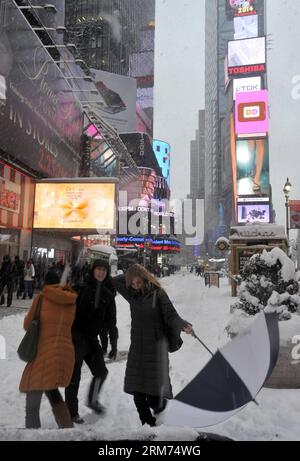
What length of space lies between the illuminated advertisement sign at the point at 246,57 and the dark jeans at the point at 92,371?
104487mm

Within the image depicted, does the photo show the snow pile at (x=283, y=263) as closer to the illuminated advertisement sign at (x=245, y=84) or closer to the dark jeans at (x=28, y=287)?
the dark jeans at (x=28, y=287)

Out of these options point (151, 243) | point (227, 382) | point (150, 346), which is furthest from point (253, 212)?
point (150, 346)

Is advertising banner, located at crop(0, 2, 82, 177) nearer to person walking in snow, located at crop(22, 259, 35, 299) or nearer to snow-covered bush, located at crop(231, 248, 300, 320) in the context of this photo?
person walking in snow, located at crop(22, 259, 35, 299)

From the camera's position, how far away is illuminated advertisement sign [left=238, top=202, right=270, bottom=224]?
60000 mm

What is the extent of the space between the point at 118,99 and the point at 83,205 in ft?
220

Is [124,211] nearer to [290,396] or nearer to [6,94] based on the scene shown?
[6,94]

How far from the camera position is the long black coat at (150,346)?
3934 millimetres

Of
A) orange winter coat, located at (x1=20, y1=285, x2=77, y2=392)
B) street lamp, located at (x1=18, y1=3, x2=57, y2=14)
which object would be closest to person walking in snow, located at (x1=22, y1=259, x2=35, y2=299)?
orange winter coat, located at (x1=20, y1=285, x2=77, y2=392)

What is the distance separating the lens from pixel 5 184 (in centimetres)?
2077

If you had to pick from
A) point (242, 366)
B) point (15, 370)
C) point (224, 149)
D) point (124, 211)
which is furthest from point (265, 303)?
point (224, 149)

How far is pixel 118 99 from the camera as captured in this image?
88562 mm

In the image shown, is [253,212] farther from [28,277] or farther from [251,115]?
[28,277]

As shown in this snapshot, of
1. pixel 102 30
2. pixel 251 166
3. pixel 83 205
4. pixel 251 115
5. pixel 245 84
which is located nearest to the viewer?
pixel 83 205

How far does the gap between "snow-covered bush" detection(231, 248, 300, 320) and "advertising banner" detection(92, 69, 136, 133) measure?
267 ft
